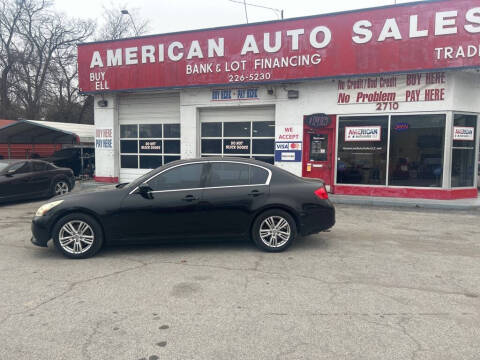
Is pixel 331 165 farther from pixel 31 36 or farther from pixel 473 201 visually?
pixel 31 36

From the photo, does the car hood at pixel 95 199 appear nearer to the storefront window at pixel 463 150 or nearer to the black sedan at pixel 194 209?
the black sedan at pixel 194 209

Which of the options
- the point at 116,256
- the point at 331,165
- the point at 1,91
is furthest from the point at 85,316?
the point at 1,91

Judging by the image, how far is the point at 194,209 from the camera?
6.03m

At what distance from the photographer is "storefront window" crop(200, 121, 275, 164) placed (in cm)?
1334

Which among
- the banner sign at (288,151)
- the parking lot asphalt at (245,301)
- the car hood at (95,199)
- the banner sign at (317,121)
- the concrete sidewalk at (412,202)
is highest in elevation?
the banner sign at (317,121)

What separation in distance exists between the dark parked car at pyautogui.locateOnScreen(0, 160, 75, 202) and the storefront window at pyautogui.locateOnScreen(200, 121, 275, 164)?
4994 mm

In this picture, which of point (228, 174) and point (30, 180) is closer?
point (228, 174)

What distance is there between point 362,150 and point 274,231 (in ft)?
22.6

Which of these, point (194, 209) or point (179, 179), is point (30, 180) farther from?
point (194, 209)

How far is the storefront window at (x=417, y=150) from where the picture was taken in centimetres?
1127

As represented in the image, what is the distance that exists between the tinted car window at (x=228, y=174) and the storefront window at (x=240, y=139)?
7054 mm

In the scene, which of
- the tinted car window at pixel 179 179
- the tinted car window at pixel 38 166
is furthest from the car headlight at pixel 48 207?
the tinted car window at pixel 38 166

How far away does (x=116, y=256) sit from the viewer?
599cm

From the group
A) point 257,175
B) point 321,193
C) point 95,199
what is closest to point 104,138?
point 95,199
